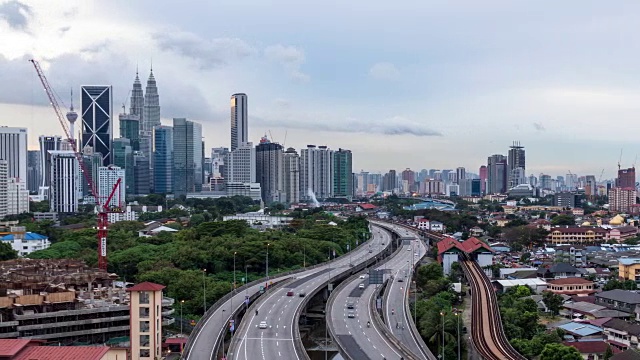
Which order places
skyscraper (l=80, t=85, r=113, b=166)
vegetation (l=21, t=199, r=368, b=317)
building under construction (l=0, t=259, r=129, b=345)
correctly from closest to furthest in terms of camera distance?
building under construction (l=0, t=259, r=129, b=345) < vegetation (l=21, t=199, r=368, b=317) < skyscraper (l=80, t=85, r=113, b=166)

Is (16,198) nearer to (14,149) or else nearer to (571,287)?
(14,149)

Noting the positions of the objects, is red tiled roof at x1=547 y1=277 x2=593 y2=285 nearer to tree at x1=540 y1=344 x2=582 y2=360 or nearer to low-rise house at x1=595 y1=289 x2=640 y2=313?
low-rise house at x1=595 y1=289 x2=640 y2=313

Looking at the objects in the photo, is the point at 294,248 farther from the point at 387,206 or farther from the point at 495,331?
the point at 387,206

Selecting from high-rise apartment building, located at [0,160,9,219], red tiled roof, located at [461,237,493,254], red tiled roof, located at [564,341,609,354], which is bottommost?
red tiled roof, located at [564,341,609,354]

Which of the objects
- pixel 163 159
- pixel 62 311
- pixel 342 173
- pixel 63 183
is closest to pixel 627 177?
pixel 342 173

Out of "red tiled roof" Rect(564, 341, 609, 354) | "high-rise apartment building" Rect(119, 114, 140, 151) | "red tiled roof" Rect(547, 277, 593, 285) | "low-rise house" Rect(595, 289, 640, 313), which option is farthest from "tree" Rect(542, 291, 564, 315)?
"high-rise apartment building" Rect(119, 114, 140, 151)

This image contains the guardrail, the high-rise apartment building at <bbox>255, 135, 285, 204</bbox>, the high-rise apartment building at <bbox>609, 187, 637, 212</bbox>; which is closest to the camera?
the guardrail

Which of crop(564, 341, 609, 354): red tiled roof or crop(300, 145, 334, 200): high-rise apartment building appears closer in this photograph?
crop(564, 341, 609, 354): red tiled roof

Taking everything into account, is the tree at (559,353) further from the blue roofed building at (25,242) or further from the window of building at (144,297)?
the blue roofed building at (25,242)
